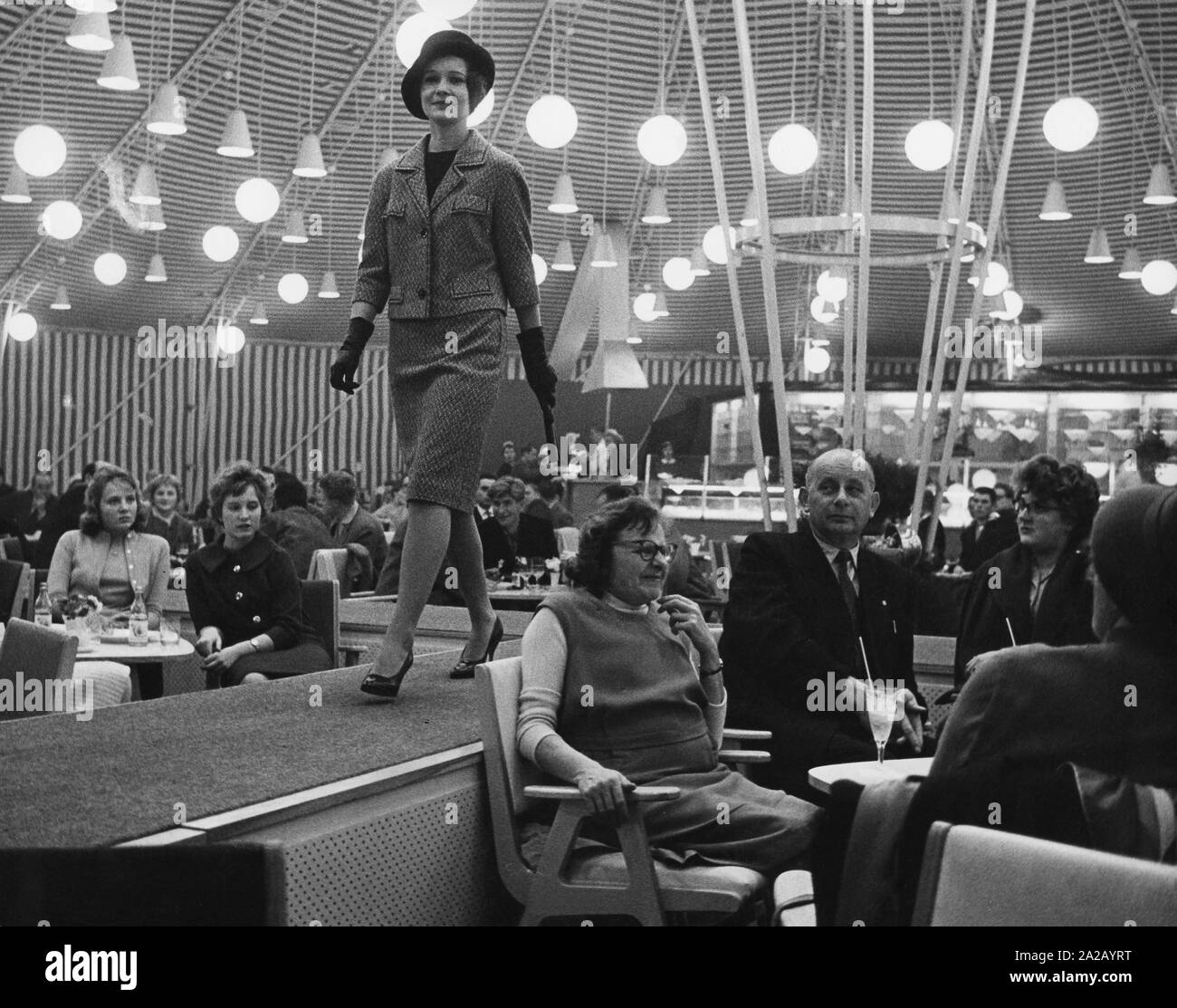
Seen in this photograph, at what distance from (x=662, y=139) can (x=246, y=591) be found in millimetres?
4608

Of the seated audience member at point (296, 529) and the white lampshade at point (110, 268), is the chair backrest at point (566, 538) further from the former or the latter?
the white lampshade at point (110, 268)

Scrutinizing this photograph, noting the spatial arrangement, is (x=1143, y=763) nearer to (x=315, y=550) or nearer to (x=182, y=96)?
(x=315, y=550)

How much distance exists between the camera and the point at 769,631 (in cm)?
423

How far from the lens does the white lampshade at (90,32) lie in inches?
313

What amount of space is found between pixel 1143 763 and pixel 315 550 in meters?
6.46

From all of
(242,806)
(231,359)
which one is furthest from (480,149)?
(231,359)

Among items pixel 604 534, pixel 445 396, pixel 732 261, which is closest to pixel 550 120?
pixel 732 261

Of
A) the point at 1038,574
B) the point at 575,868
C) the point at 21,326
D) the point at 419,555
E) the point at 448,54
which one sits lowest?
the point at 575,868

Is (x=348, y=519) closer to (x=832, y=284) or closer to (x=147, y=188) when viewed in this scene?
(x=147, y=188)

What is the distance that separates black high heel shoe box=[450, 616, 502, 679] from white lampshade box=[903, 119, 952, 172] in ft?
18.1

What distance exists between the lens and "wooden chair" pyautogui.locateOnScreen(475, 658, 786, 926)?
3.33 metres

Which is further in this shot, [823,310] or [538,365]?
[823,310]

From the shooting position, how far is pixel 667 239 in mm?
18609

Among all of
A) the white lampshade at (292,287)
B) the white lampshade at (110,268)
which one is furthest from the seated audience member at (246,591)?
the white lampshade at (292,287)
